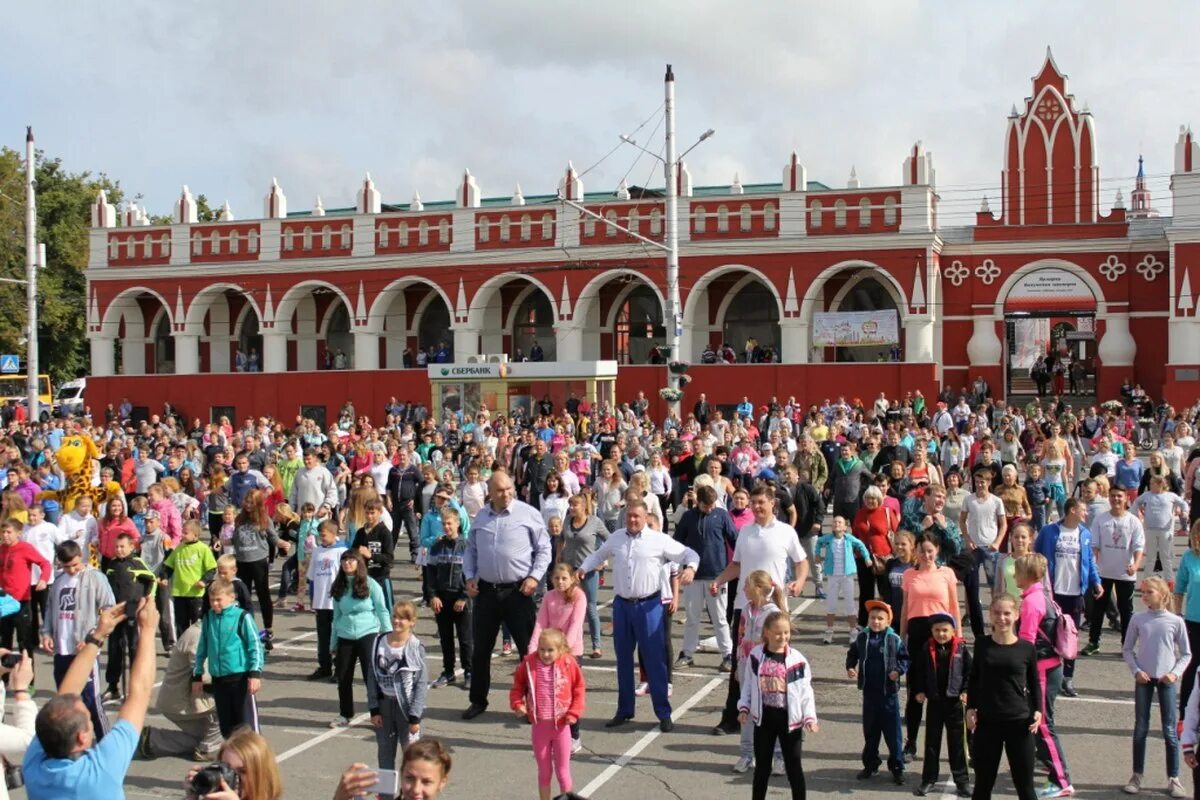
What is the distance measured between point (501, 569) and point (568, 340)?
89.3 feet

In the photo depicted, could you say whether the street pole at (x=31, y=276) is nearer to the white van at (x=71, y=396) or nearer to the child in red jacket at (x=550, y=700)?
the white van at (x=71, y=396)

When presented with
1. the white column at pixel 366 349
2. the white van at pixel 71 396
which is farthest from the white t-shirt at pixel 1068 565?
the white van at pixel 71 396

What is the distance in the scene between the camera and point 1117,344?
33.8 metres

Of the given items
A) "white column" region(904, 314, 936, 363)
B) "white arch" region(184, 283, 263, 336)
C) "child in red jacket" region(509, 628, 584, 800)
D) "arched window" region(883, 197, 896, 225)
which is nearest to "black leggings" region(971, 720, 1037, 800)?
"child in red jacket" region(509, 628, 584, 800)

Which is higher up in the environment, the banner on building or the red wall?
the banner on building

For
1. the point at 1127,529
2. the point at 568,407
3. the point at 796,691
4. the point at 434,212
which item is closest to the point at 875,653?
the point at 796,691

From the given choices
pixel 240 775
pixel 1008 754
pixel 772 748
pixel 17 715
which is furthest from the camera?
pixel 772 748

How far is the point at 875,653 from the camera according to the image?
852 cm

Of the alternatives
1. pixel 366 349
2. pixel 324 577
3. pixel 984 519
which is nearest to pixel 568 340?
pixel 366 349

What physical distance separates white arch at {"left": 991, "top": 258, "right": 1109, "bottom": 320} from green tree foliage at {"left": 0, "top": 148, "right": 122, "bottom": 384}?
36689 millimetres

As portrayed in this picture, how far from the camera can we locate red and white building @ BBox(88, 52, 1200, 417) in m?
33.8

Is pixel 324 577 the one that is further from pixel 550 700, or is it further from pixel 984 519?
pixel 984 519

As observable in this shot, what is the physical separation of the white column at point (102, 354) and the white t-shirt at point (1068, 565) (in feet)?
121

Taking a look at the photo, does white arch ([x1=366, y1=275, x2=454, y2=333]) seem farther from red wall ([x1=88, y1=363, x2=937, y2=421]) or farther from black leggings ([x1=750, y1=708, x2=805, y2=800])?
black leggings ([x1=750, y1=708, x2=805, y2=800])
